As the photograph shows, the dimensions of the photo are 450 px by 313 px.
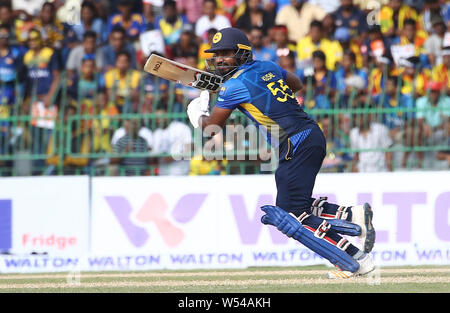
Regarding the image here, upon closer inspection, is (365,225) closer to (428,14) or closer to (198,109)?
(198,109)

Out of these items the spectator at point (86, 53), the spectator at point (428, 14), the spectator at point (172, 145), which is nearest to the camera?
the spectator at point (172, 145)

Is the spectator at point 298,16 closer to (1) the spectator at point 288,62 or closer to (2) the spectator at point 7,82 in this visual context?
(1) the spectator at point 288,62

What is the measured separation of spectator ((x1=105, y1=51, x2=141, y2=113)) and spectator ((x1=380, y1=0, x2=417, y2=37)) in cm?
435

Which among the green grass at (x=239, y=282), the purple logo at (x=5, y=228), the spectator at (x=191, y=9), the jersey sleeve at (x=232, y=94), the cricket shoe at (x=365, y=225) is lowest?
the green grass at (x=239, y=282)

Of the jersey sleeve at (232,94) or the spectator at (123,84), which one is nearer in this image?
the jersey sleeve at (232,94)

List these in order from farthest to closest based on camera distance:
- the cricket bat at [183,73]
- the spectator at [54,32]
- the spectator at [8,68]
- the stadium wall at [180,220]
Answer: the spectator at [54,32] → the spectator at [8,68] → the stadium wall at [180,220] → the cricket bat at [183,73]

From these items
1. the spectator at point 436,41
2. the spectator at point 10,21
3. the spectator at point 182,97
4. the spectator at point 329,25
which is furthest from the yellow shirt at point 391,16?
the spectator at point 10,21

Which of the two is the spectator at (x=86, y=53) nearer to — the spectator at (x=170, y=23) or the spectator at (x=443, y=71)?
the spectator at (x=170, y=23)

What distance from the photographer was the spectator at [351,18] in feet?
48.6

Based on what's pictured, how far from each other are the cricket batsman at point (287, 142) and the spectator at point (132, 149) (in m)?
3.81

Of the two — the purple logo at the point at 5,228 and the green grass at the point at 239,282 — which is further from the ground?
the purple logo at the point at 5,228

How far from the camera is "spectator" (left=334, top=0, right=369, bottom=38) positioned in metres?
14.8

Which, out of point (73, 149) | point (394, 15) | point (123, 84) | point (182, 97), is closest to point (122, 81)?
point (123, 84)
